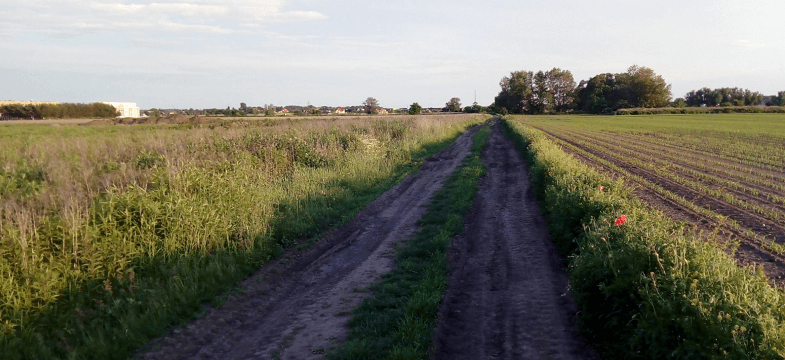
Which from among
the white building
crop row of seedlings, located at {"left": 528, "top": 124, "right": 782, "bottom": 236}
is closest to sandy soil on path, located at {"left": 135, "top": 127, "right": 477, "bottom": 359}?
crop row of seedlings, located at {"left": 528, "top": 124, "right": 782, "bottom": 236}

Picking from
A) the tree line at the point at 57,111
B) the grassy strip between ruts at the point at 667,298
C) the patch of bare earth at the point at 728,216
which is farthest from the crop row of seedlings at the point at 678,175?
the tree line at the point at 57,111

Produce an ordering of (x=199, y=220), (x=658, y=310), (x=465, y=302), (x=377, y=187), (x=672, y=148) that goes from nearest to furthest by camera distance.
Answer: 1. (x=658, y=310)
2. (x=465, y=302)
3. (x=199, y=220)
4. (x=377, y=187)
5. (x=672, y=148)

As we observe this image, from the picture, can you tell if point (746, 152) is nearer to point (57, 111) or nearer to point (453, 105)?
point (57, 111)

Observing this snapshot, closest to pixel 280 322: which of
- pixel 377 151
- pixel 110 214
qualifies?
pixel 110 214

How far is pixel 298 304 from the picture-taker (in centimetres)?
589

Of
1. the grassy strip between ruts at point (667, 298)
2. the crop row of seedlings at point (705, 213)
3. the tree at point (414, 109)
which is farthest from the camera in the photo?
the tree at point (414, 109)

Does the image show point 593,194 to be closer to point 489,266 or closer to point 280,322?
point 489,266

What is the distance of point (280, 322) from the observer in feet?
17.6

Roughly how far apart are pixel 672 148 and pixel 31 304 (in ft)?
95.2

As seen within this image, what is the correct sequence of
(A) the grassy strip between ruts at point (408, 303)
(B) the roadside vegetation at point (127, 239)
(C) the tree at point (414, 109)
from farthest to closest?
(C) the tree at point (414, 109)
(B) the roadside vegetation at point (127, 239)
(A) the grassy strip between ruts at point (408, 303)

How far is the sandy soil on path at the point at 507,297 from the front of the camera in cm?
457

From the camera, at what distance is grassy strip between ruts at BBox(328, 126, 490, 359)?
4.48m

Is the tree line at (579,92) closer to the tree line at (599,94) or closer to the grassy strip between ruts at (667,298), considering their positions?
the tree line at (599,94)

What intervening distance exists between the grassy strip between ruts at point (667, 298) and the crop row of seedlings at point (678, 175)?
20.6ft
